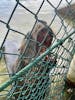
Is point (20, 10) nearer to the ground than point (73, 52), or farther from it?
farther from it

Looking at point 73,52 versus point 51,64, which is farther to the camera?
point 73,52

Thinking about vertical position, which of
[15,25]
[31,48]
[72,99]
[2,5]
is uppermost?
[2,5]

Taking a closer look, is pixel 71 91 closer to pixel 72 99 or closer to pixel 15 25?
pixel 72 99

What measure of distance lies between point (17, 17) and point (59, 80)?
4.02 metres

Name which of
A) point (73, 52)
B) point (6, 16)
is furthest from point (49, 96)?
point (6, 16)

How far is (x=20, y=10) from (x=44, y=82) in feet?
14.8

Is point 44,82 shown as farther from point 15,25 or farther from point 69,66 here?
point 15,25

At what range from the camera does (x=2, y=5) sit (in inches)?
258

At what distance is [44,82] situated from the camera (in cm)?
240

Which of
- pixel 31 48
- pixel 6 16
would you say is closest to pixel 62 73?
pixel 31 48

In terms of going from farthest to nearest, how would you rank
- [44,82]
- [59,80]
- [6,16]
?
[6,16] → [59,80] → [44,82]

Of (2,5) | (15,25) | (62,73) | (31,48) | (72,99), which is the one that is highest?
(2,5)

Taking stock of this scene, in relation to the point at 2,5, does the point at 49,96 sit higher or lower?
lower

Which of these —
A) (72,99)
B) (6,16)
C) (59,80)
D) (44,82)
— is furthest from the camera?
(6,16)
